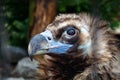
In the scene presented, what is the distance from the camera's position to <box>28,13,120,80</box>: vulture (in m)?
2.36

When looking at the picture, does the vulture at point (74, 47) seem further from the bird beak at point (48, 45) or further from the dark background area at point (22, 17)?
the dark background area at point (22, 17)

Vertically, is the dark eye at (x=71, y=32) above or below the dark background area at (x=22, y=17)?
below

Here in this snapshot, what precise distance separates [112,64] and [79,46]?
243 mm

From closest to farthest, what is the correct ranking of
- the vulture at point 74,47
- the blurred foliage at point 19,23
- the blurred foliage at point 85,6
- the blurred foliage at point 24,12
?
1. the vulture at point 74,47
2. the blurred foliage at point 85,6
3. the blurred foliage at point 24,12
4. the blurred foliage at point 19,23

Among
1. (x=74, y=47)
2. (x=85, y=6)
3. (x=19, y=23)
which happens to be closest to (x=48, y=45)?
(x=74, y=47)

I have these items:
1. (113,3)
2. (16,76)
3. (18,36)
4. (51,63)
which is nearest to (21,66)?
(16,76)

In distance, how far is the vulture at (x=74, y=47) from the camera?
236cm

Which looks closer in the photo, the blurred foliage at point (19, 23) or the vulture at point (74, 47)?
the vulture at point (74, 47)

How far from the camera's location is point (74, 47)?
2453mm

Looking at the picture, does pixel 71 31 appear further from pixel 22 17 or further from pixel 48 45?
pixel 22 17

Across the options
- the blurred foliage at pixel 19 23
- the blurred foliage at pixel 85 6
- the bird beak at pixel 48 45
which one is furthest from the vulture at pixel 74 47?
the blurred foliage at pixel 19 23

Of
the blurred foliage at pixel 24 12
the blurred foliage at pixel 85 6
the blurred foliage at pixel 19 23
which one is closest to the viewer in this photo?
the blurred foliage at pixel 85 6


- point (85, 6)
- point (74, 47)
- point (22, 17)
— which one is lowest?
point (74, 47)

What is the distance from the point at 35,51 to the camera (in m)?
2.36
